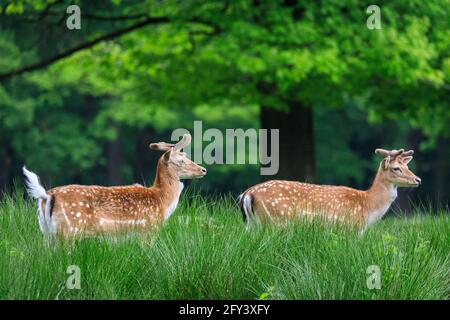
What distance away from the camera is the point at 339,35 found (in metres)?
16.8

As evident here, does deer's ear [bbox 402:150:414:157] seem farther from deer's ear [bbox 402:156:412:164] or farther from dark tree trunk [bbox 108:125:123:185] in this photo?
dark tree trunk [bbox 108:125:123:185]

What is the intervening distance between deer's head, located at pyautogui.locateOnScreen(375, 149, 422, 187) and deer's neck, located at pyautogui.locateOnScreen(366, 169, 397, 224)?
6cm

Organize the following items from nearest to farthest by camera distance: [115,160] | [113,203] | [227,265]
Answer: [227,265], [113,203], [115,160]

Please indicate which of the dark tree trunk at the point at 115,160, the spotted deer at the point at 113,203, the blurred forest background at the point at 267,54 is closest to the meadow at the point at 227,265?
the spotted deer at the point at 113,203

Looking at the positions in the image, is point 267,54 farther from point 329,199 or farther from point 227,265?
point 227,265

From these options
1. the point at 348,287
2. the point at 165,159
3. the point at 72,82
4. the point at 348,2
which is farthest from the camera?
the point at 72,82

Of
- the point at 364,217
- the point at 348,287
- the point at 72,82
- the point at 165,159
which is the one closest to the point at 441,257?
the point at 348,287

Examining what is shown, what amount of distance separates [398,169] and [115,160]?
25.9 metres

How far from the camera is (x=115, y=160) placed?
116 ft

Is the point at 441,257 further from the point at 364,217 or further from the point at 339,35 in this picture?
the point at 339,35

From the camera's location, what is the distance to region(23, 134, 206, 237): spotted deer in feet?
27.7

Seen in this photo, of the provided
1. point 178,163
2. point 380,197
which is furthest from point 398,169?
point 178,163

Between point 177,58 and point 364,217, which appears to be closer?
point 364,217

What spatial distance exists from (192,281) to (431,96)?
12741mm
